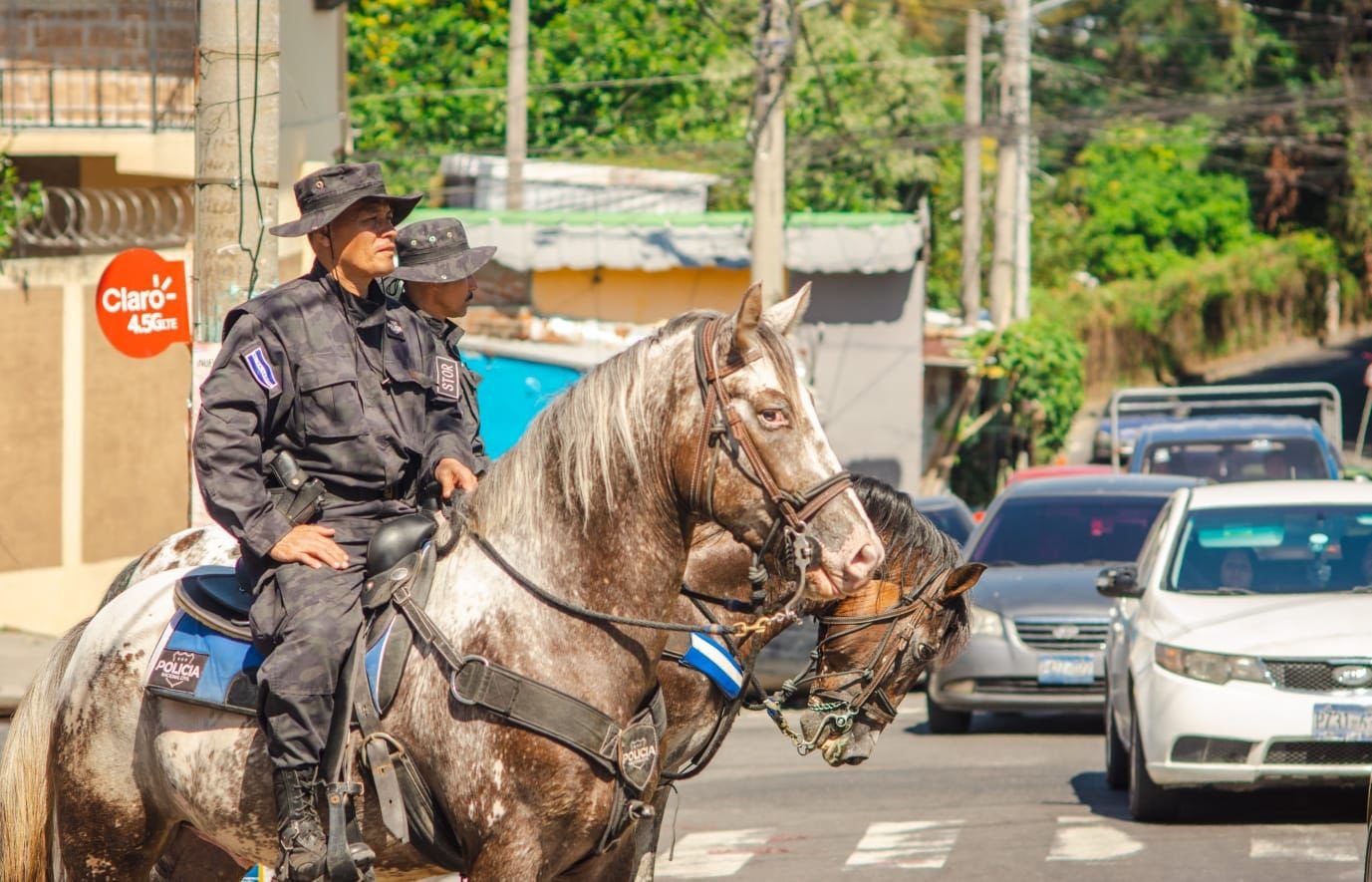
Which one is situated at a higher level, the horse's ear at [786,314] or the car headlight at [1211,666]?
the horse's ear at [786,314]

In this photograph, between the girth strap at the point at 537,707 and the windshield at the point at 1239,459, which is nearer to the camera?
the girth strap at the point at 537,707

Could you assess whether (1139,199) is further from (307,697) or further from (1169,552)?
(307,697)

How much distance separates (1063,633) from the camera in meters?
14.8

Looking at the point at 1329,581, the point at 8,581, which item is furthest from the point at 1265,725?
the point at 8,581

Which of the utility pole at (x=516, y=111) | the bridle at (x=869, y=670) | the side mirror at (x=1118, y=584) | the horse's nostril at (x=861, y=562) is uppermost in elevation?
the utility pole at (x=516, y=111)

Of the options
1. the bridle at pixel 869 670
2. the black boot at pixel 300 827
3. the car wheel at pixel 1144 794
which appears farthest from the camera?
the car wheel at pixel 1144 794

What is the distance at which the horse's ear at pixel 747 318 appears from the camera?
16.9ft

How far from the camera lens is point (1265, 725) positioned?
34.1 ft

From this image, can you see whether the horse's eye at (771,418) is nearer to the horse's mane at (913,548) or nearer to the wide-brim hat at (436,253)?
the wide-brim hat at (436,253)

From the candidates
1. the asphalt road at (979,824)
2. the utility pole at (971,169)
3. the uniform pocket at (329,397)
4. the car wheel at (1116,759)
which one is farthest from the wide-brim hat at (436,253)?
the utility pole at (971,169)

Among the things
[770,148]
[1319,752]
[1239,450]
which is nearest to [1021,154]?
[770,148]

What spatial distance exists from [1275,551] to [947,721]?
4191 millimetres

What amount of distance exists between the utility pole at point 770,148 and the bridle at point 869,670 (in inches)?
548

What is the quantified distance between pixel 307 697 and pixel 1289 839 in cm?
638
